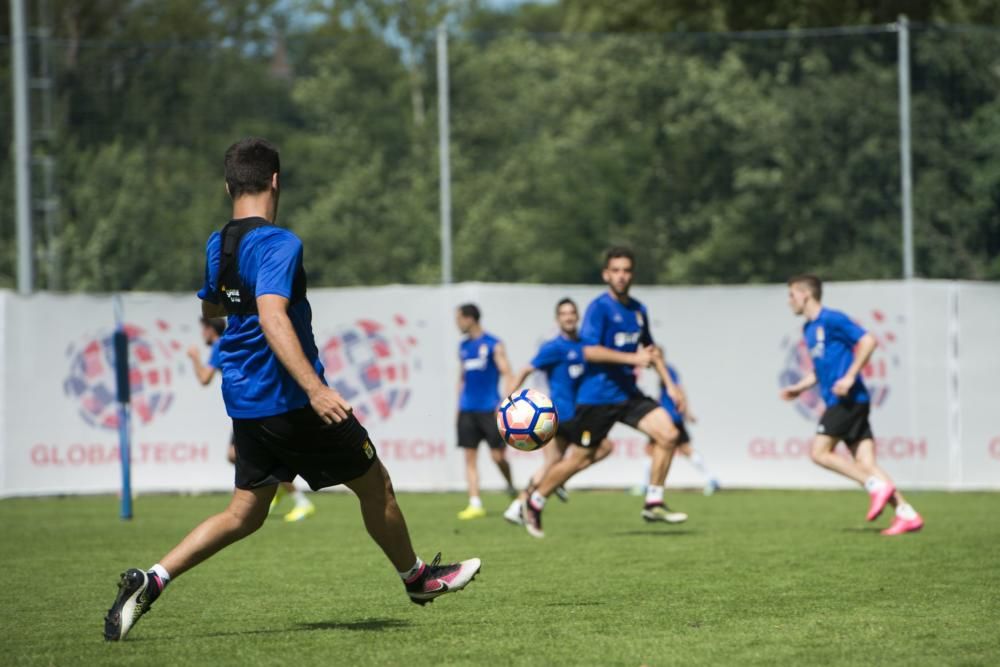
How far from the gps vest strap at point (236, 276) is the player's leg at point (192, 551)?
2.63 feet

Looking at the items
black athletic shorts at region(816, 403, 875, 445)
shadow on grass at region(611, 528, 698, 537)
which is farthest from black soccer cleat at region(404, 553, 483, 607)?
black athletic shorts at region(816, 403, 875, 445)

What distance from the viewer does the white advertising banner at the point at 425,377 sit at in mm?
17484

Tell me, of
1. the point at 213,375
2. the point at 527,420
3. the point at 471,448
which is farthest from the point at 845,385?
the point at 213,375

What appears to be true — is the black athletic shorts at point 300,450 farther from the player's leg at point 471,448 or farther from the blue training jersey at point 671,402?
the blue training jersey at point 671,402

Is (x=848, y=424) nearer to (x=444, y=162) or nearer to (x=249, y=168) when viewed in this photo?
(x=249, y=168)

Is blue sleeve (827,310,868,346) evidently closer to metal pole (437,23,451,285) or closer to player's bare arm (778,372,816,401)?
player's bare arm (778,372,816,401)

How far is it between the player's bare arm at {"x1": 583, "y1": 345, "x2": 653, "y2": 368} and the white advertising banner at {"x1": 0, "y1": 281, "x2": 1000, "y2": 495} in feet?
21.3

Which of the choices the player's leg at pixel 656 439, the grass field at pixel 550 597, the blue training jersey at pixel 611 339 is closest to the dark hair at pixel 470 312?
the grass field at pixel 550 597

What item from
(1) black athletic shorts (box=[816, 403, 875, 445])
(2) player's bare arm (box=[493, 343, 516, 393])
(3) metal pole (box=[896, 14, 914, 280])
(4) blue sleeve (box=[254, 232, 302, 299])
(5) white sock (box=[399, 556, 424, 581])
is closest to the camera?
(4) blue sleeve (box=[254, 232, 302, 299])

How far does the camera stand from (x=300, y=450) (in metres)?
6.38

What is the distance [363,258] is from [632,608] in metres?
16.0

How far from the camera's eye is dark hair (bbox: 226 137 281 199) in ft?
21.2

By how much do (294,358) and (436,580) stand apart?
4.88ft

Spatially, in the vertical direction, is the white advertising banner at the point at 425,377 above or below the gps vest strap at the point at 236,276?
below
